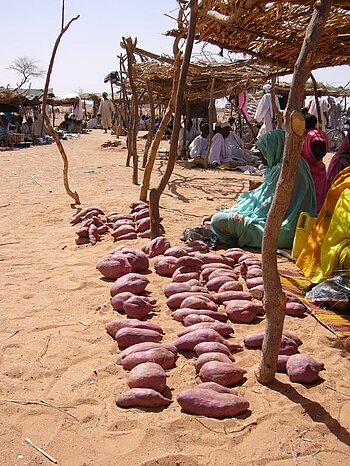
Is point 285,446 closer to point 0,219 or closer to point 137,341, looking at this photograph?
point 137,341

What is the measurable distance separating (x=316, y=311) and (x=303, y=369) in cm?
86

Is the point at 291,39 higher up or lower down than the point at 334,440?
higher up

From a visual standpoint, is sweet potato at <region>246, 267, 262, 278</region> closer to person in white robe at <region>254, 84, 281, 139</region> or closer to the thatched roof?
the thatched roof

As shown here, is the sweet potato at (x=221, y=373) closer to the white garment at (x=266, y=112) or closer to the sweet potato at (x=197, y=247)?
the sweet potato at (x=197, y=247)

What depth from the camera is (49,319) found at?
3.00 meters

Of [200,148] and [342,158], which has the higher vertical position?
[342,158]

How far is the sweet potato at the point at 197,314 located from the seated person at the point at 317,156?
1.96 m

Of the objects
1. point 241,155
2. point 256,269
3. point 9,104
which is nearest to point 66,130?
point 9,104

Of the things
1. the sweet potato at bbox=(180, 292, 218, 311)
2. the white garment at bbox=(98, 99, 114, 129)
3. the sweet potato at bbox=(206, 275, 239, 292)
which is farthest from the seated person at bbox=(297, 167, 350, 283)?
the white garment at bbox=(98, 99, 114, 129)

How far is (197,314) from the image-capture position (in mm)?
2867

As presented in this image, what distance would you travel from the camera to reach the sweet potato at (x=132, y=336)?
259 cm

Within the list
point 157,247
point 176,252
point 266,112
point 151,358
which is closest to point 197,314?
point 151,358

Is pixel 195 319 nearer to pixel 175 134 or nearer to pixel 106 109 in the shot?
pixel 175 134

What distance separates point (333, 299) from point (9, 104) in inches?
683
